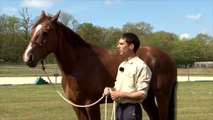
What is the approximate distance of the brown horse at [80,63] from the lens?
5.12 metres

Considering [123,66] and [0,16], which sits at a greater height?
[0,16]

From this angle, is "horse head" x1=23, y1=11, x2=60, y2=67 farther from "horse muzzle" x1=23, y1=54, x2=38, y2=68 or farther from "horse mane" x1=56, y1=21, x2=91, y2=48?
"horse mane" x1=56, y1=21, x2=91, y2=48

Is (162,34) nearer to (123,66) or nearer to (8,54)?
(8,54)

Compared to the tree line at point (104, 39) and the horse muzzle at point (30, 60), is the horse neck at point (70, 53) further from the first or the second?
the tree line at point (104, 39)

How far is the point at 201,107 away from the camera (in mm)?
12484

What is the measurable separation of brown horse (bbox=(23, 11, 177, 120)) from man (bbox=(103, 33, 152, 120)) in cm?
176

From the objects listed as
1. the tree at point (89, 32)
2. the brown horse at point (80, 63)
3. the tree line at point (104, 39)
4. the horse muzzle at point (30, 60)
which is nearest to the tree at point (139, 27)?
the tree line at point (104, 39)

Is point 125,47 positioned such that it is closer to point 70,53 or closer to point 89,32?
point 70,53

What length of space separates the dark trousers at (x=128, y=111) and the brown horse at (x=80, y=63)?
1671mm

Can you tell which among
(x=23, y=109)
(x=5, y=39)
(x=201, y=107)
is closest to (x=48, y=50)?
(x=23, y=109)

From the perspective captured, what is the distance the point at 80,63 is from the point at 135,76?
220 cm

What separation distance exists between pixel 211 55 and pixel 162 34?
11.6 metres

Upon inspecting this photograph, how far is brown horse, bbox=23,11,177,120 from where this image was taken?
5.12m

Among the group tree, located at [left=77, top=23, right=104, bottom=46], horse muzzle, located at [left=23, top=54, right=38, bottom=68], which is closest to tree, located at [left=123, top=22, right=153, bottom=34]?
tree, located at [left=77, top=23, right=104, bottom=46]
